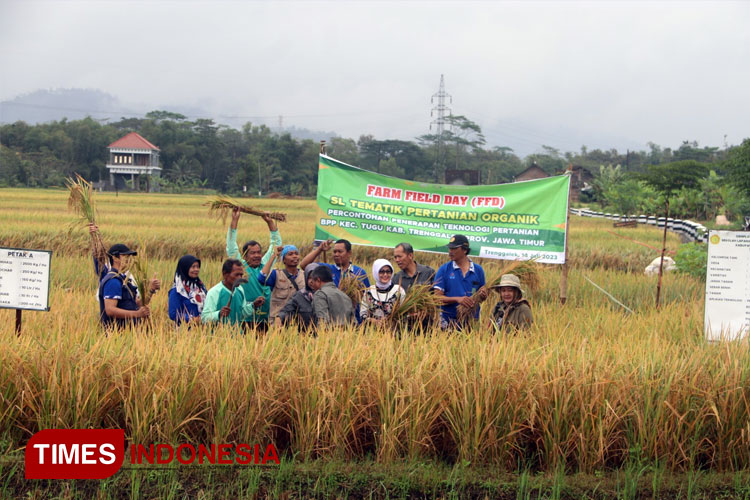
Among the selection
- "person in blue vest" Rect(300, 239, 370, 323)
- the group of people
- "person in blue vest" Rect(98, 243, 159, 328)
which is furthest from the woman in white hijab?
"person in blue vest" Rect(98, 243, 159, 328)

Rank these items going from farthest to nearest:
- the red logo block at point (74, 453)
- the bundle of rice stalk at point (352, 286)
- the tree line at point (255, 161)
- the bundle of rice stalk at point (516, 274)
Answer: the tree line at point (255, 161) < the bundle of rice stalk at point (352, 286) < the bundle of rice stalk at point (516, 274) < the red logo block at point (74, 453)

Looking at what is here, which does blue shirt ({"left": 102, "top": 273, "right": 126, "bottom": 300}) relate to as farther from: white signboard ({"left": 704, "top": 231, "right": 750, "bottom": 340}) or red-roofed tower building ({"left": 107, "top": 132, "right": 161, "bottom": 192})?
red-roofed tower building ({"left": 107, "top": 132, "right": 161, "bottom": 192})

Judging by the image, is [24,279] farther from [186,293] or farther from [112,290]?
[186,293]

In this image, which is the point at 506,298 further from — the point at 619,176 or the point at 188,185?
the point at 188,185

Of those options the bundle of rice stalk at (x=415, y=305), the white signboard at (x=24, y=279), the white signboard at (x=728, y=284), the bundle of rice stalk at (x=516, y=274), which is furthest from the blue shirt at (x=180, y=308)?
the white signboard at (x=728, y=284)

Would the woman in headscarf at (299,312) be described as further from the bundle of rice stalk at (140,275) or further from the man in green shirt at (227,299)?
the bundle of rice stalk at (140,275)

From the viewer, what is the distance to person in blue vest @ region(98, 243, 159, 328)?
20.0 feet

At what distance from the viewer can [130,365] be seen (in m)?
4.86

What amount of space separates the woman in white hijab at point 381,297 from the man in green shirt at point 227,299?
1.17 metres

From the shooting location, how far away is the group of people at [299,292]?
612 centimetres

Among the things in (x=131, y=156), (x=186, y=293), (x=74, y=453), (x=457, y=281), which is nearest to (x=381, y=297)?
(x=457, y=281)

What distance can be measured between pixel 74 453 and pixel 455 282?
389 centimetres

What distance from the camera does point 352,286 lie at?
7.18m

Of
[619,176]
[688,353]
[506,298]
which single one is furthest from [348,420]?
[619,176]
